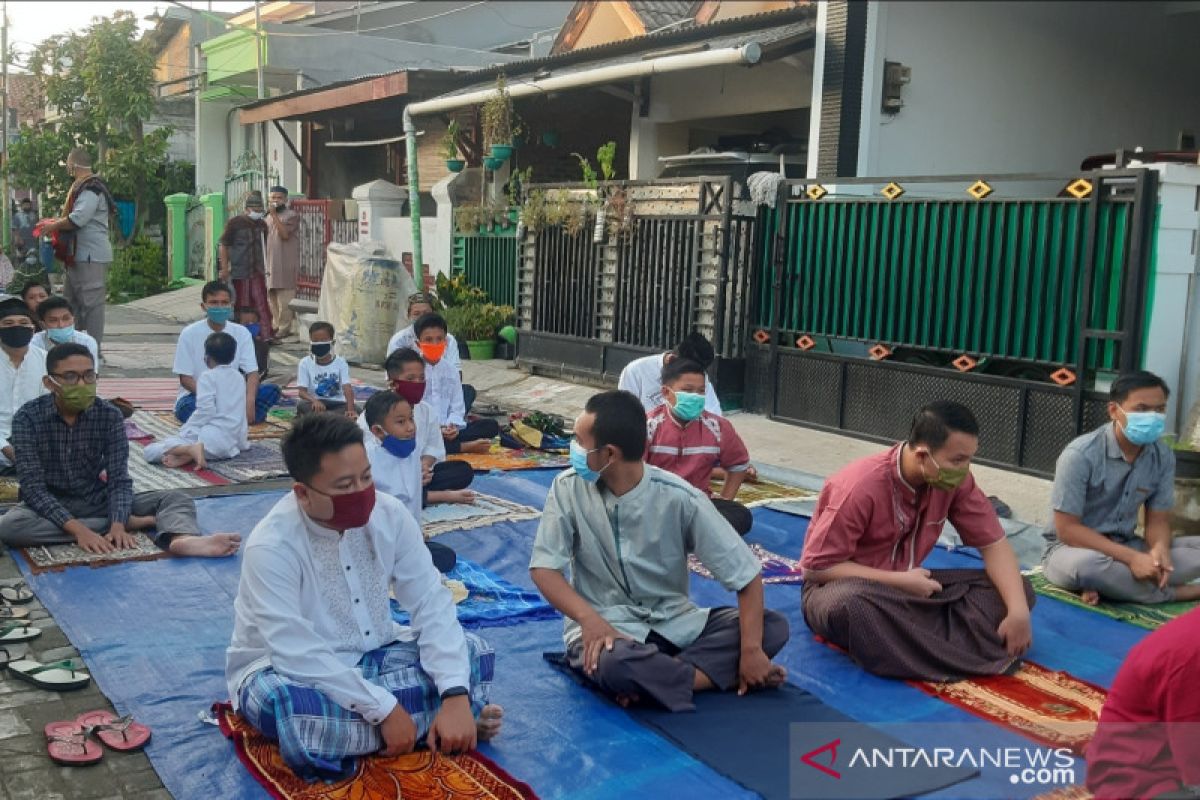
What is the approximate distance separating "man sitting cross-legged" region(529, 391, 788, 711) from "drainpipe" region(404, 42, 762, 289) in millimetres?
7118

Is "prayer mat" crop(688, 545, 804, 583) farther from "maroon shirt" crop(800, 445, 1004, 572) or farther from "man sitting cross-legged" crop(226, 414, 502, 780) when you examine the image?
"man sitting cross-legged" crop(226, 414, 502, 780)

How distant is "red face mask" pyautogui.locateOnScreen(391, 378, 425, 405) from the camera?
6590 mm

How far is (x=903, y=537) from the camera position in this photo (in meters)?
4.66

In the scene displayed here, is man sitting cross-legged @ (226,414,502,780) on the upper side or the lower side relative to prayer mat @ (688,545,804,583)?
upper

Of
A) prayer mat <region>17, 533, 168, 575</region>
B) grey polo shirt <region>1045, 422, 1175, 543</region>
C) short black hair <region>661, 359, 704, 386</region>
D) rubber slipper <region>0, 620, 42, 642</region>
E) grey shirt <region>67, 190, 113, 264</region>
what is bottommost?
rubber slipper <region>0, 620, 42, 642</region>

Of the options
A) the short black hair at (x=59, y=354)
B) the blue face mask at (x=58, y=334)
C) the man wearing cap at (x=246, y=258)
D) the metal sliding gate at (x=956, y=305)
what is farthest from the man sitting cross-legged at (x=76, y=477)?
the man wearing cap at (x=246, y=258)

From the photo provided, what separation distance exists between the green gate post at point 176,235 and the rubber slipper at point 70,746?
21.2m

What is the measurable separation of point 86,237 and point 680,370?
7.59m

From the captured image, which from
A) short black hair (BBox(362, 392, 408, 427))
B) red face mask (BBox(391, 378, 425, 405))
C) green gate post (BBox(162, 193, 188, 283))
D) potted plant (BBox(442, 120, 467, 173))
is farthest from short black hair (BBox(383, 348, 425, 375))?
green gate post (BBox(162, 193, 188, 283))

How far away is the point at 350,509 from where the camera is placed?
346cm

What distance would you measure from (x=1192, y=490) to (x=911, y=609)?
2.60 m

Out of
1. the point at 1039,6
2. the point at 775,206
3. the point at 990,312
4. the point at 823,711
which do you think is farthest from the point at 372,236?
the point at 823,711

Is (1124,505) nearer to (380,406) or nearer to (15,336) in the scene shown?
(380,406)

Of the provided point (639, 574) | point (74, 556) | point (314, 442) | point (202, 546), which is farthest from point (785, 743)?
point (74, 556)
